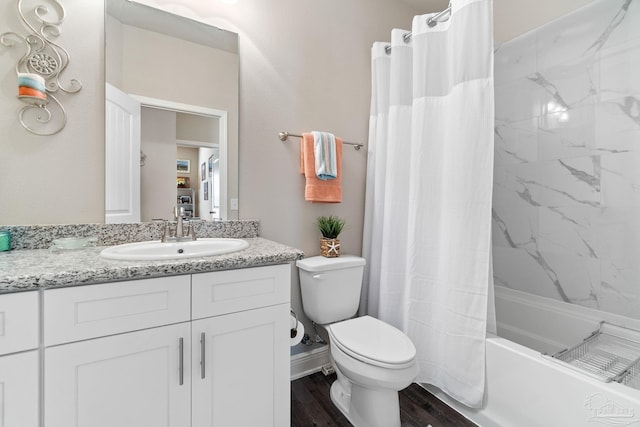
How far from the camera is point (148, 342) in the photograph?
2.91ft

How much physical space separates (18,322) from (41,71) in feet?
3.41

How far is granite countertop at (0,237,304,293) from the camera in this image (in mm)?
750

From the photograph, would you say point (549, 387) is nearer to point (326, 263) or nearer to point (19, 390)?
point (326, 263)

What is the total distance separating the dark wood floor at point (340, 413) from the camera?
1.37 metres

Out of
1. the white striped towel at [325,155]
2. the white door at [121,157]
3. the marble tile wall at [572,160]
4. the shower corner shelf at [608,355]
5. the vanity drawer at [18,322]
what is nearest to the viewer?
→ the vanity drawer at [18,322]

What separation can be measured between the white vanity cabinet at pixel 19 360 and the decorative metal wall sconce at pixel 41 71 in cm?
81

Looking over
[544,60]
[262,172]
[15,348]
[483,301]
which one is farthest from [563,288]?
[15,348]

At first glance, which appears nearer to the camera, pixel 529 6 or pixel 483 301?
pixel 483 301

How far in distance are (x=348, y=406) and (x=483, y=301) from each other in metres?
0.86

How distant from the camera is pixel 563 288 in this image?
1.76m

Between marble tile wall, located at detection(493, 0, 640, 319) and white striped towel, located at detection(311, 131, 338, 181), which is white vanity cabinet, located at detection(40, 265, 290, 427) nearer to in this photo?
white striped towel, located at detection(311, 131, 338, 181)

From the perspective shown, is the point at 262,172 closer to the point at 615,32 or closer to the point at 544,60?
the point at 544,60

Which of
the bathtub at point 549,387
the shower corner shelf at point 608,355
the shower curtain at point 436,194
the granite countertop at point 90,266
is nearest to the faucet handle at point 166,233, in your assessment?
the granite countertop at point 90,266

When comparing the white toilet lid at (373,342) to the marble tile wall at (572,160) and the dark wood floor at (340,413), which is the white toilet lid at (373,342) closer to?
the dark wood floor at (340,413)
